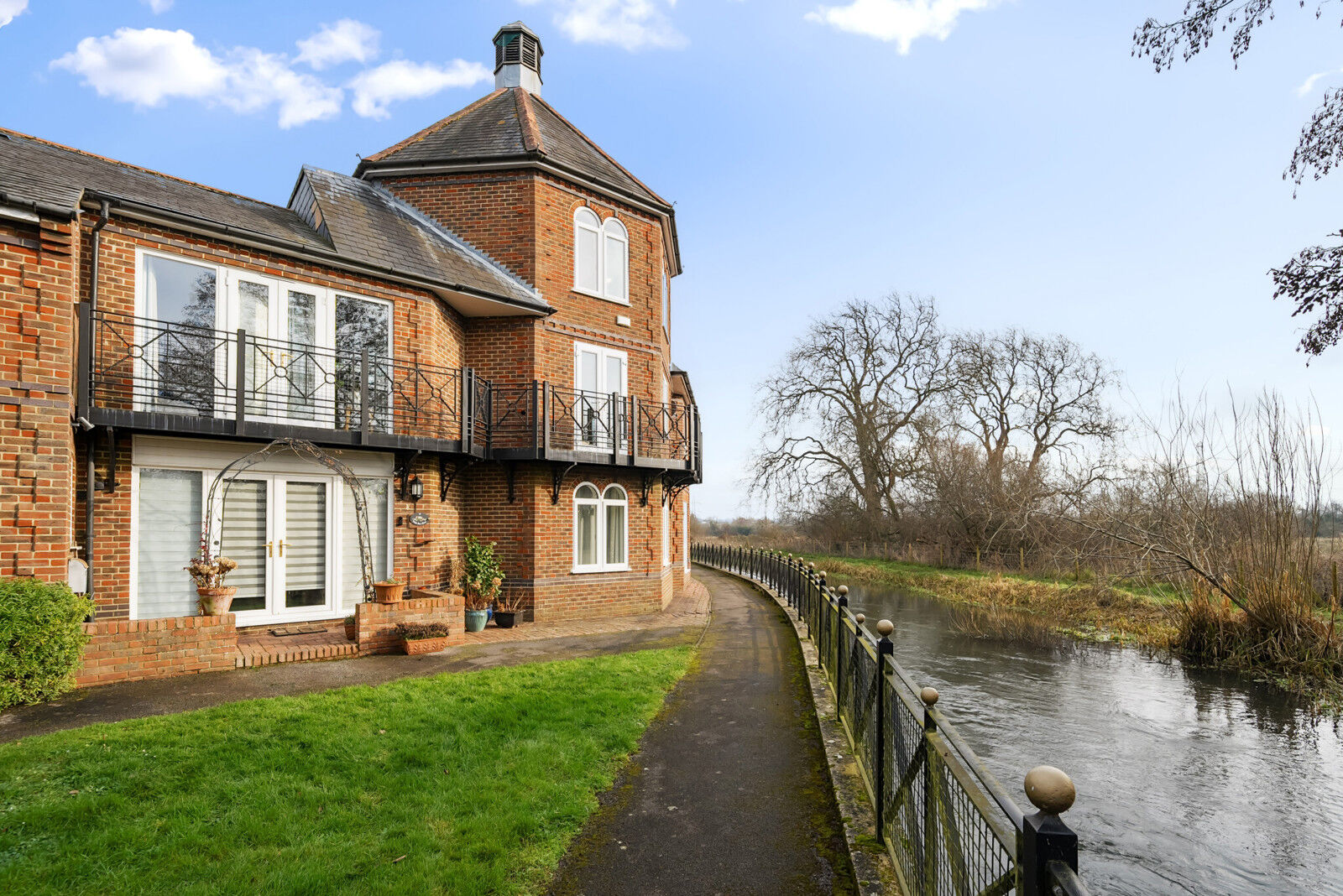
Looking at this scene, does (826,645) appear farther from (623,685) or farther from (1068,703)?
(1068,703)

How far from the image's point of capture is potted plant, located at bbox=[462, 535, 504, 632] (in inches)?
468

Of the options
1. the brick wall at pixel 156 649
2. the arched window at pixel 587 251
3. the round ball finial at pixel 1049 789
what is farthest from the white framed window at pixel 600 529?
the round ball finial at pixel 1049 789

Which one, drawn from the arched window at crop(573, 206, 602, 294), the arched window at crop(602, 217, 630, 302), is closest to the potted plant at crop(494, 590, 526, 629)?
the arched window at crop(573, 206, 602, 294)

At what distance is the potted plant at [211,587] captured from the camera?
26.9 ft

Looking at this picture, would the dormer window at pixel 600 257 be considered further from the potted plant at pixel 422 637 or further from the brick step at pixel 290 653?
the brick step at pixel 290 653

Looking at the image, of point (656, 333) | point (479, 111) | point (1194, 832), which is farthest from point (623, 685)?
point (479, 111)

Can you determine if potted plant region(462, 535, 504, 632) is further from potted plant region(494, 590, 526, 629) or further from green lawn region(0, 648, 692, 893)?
green lawn region(0, 648, 692, 893)

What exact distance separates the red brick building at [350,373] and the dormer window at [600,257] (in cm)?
5

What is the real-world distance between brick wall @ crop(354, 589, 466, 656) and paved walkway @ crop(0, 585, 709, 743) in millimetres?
230

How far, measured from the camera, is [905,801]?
3.67 m

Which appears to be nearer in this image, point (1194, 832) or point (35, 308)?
point (1194, 832)

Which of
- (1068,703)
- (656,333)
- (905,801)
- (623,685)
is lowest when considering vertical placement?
(1068,703)

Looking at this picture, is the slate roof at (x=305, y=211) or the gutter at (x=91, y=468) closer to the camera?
the gutter at (x=91, y=468)

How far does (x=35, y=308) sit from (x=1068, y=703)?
13.0 meters
